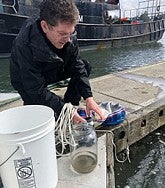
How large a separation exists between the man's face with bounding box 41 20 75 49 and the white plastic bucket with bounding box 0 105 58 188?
1.82ft

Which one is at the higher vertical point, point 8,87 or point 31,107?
point 31,107

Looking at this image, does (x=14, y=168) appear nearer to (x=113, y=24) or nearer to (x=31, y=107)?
(x=31, y=107)

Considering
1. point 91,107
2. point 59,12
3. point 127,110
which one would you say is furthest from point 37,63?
point 127,110

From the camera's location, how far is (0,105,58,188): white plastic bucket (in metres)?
1.38

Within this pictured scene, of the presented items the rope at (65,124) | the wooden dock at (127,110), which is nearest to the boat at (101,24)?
the wooden dock at (127,110)

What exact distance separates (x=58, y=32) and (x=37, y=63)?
0.37 m

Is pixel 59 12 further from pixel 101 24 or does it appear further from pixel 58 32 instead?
pixel 101 24

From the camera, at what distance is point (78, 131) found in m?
1.98

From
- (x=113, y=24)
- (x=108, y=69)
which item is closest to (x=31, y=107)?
(x=108, y=69)

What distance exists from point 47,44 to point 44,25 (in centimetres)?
15

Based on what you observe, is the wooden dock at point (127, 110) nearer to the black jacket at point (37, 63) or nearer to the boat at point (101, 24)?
the black jacket at point (37, 63)

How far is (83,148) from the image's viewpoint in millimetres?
2025

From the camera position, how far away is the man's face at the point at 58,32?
5.82 feet

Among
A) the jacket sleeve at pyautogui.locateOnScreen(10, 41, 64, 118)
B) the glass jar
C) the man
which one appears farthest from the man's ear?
the glass jar
